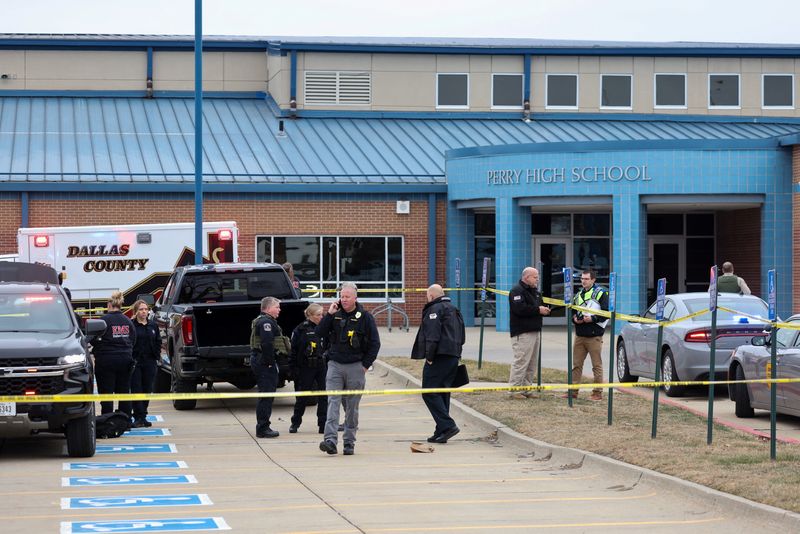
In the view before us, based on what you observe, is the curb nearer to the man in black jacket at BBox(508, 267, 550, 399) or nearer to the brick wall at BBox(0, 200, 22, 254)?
the man in black jacket at BBox(508, 267, 550, 399)

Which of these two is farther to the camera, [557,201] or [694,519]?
[557,201]

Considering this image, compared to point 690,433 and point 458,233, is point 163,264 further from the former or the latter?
point 690,433

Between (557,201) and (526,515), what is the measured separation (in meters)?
22.2

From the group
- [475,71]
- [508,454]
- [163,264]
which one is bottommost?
[508,454]

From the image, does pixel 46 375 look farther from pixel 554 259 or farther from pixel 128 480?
pixel 554 259

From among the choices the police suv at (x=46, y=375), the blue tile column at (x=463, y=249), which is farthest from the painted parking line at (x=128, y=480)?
the blue tile column at (x=463, y=249)

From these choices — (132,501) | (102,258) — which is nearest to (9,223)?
(102,258)

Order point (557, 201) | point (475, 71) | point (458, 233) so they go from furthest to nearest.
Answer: point (475, 71) < point (458, 233) < point (557, 201)

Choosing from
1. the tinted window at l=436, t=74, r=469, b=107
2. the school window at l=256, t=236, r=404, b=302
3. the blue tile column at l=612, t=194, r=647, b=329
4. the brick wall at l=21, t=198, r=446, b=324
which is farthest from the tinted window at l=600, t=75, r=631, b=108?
the blue tile column at l=612, t=194, r=647, b=329

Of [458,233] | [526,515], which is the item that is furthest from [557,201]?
[526,515]

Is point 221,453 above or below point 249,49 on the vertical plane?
below

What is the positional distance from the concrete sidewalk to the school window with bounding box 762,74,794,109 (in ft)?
39.9

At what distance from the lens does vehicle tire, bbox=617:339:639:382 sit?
20.4 metres

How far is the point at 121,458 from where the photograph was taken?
13.7 m
